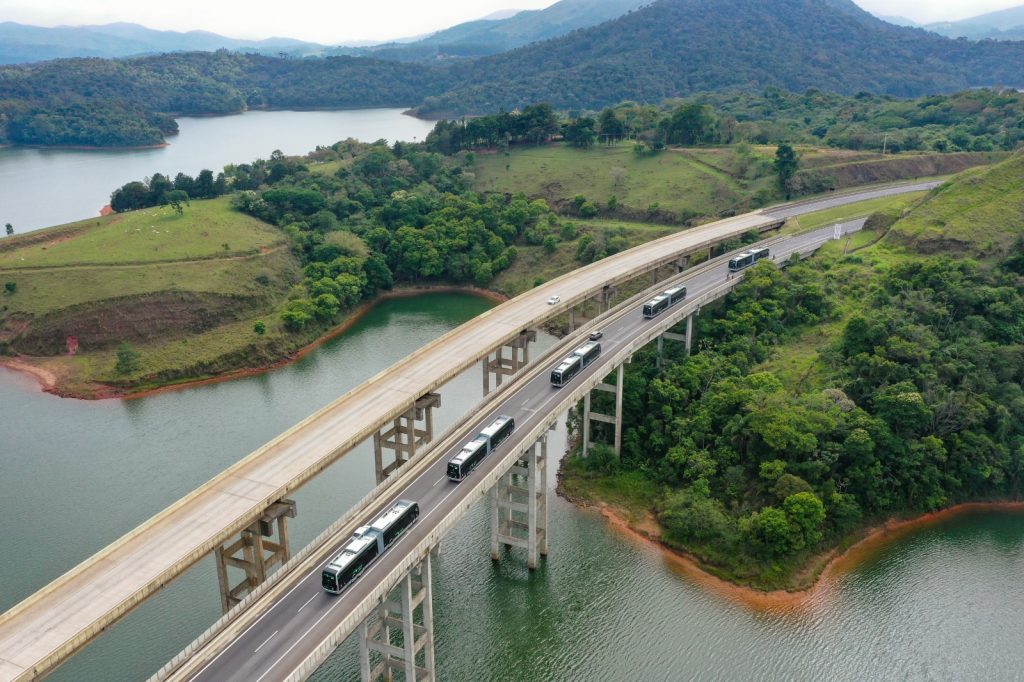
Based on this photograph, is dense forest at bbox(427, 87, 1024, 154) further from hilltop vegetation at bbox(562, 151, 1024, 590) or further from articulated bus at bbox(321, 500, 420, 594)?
articulated bus at bbox(321, 500, 420, 594)

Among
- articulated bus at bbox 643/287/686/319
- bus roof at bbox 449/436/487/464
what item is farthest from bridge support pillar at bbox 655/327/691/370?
bus roof at bbox 449/436/487/464

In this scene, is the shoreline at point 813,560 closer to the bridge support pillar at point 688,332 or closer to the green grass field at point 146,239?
the bridge support pillar at point 688,332

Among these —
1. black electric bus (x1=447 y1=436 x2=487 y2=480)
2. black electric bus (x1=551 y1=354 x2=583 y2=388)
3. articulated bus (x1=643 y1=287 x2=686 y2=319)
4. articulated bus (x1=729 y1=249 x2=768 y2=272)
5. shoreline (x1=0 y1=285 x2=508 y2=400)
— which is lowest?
shoreline (x1=0 y1=285 x2=508 y2=400)

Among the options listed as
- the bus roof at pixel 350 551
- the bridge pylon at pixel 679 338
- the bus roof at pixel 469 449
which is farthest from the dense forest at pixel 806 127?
the bus roof at pixel 350 551

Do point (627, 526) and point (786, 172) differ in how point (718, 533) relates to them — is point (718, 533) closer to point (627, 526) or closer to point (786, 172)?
point (627, 526)

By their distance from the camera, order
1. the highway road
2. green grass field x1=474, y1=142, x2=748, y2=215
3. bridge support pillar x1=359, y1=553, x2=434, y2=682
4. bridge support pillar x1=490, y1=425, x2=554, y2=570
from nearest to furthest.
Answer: the highway road < bridge support pillar x1=359, y1=553, x2=434, y2=682 < bridge support pillar x1=490, y1=425, x2=554, y2=570 < green grass field x1=474, y1=142, x2=748, y2=215

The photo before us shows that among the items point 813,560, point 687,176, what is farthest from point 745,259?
point 687,176

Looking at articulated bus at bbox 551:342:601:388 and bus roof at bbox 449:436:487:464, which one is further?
articulated bus at bbox 551:342:601:388
